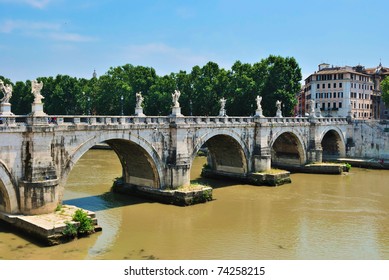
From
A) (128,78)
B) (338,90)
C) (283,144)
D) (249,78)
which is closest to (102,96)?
(128,78)

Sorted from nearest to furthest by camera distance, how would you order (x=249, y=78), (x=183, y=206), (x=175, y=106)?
(x=183, y=206) < (x=175, y=106) < (x=249, y=78)

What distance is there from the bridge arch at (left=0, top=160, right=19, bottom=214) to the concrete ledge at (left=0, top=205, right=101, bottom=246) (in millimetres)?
395

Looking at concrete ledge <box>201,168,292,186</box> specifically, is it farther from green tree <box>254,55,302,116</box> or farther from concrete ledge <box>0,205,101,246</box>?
green tree <box>254,55,302,116</box>

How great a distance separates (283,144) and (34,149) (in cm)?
2940

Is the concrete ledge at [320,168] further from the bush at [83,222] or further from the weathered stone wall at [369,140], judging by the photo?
the bush at [83,222]

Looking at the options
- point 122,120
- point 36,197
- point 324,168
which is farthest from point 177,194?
point 324,168

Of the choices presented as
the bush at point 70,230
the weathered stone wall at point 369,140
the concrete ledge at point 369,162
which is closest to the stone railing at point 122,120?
the bush at point 70,230

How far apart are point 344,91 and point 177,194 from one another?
162 ft

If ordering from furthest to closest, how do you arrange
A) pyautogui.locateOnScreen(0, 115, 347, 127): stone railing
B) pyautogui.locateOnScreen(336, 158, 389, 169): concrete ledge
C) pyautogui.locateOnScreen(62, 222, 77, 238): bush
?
1. pyautogui.locateOnScreen(336, 158, 389, 169): concrete ledge
2. pyautogui.locateOnScreen(0, 115, 347, 127): stone railing
3. pyautogui.locateOnScreen(62, 222, 77, 238): bush

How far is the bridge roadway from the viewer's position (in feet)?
68.3

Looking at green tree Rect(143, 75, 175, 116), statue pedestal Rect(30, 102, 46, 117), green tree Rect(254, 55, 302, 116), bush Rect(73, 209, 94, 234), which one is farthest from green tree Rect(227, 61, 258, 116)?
bush Rect(73, 209, 94, 234)

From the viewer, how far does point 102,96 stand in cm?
6531

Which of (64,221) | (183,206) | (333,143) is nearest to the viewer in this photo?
(64,221)

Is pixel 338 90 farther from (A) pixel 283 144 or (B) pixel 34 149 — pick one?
(B) pixel 34 149
